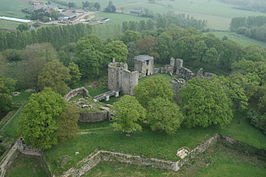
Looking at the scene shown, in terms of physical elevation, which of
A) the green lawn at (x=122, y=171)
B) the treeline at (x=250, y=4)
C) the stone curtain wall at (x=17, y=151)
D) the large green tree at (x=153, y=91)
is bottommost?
A: the green lawn at (x=122, y=171)

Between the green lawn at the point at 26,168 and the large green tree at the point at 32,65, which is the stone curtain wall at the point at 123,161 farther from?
the large green tree at the point at 32,65

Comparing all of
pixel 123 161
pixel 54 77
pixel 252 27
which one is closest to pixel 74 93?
pixel 54 77

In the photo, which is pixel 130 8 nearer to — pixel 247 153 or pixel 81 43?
pixel 81 43

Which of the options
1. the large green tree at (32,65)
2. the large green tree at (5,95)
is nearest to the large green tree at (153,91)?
the large green tree at (5,95)

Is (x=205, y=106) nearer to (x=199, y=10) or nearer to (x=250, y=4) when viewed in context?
(x=199, y=10)

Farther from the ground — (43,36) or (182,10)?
(182,10)

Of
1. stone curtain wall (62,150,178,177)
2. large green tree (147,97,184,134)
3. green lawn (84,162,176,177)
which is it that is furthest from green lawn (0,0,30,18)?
green lawn (84,162,176,177)
